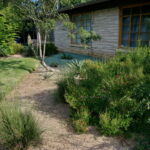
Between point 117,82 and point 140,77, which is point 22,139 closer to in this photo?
point 117,82

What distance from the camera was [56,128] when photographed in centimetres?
267

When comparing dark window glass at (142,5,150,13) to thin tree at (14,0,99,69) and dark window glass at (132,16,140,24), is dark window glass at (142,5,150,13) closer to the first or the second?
dark window glass at (132,16,140,24)

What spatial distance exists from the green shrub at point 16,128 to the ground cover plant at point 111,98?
2.26 ft

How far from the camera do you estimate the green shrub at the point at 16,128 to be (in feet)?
7.01

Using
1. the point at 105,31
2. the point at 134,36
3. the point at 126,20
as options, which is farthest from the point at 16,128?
the point at 105,31

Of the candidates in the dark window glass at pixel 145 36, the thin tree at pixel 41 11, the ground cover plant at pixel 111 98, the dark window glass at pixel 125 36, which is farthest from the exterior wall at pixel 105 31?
the ground cover plant at pixel 111 98

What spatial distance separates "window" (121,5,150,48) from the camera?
6.80m

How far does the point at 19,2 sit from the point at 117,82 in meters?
4.46

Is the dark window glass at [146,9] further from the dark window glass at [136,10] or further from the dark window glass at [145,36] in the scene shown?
the dark window glass at [145,36]

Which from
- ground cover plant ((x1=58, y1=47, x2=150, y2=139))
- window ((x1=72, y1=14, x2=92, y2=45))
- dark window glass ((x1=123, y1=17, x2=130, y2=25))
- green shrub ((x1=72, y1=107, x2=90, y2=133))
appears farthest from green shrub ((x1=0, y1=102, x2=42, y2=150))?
window ((x1=72, y1=14, x2=92, y2=45))

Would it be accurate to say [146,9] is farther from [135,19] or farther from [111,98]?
[111,98]

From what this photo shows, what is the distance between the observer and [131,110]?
2.58 metres

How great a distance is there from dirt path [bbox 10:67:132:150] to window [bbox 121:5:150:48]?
469 cm

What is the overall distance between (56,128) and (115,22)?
657 cm
